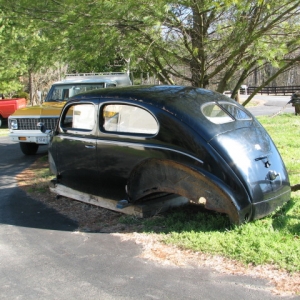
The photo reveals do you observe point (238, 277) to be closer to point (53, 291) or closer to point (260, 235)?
point (260, 235)

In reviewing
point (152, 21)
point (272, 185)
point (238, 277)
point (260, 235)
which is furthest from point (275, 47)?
point (238, 277)

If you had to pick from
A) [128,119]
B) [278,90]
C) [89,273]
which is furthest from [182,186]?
[278,90]

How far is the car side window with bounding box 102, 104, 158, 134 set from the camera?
16.6 feet

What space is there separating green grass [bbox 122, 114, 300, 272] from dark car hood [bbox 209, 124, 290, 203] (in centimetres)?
35

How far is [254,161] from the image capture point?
4.61m

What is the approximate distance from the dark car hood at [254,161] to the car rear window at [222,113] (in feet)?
0.81

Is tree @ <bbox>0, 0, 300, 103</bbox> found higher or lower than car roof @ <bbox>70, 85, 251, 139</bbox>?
higher

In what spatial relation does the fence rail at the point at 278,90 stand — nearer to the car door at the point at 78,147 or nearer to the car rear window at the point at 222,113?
the car door at the point at 78,147

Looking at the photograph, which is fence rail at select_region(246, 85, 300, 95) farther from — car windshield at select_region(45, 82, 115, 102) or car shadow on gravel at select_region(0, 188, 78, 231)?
car shadow on gravel at select_region(0, 188, 78, 231)

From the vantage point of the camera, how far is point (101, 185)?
18.1ft

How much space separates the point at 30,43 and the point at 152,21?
10.5ft

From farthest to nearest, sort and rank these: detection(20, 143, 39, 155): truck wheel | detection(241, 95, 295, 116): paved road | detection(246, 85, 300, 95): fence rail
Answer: detection(246, 85, 300, 95): fence rail → detection(241, 95, 295, 116): paved road → detection(20, 143, 39, 155): truck wheel

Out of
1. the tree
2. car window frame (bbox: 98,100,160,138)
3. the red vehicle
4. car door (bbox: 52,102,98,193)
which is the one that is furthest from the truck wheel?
the red vehicle

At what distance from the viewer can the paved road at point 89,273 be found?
3541 mm
